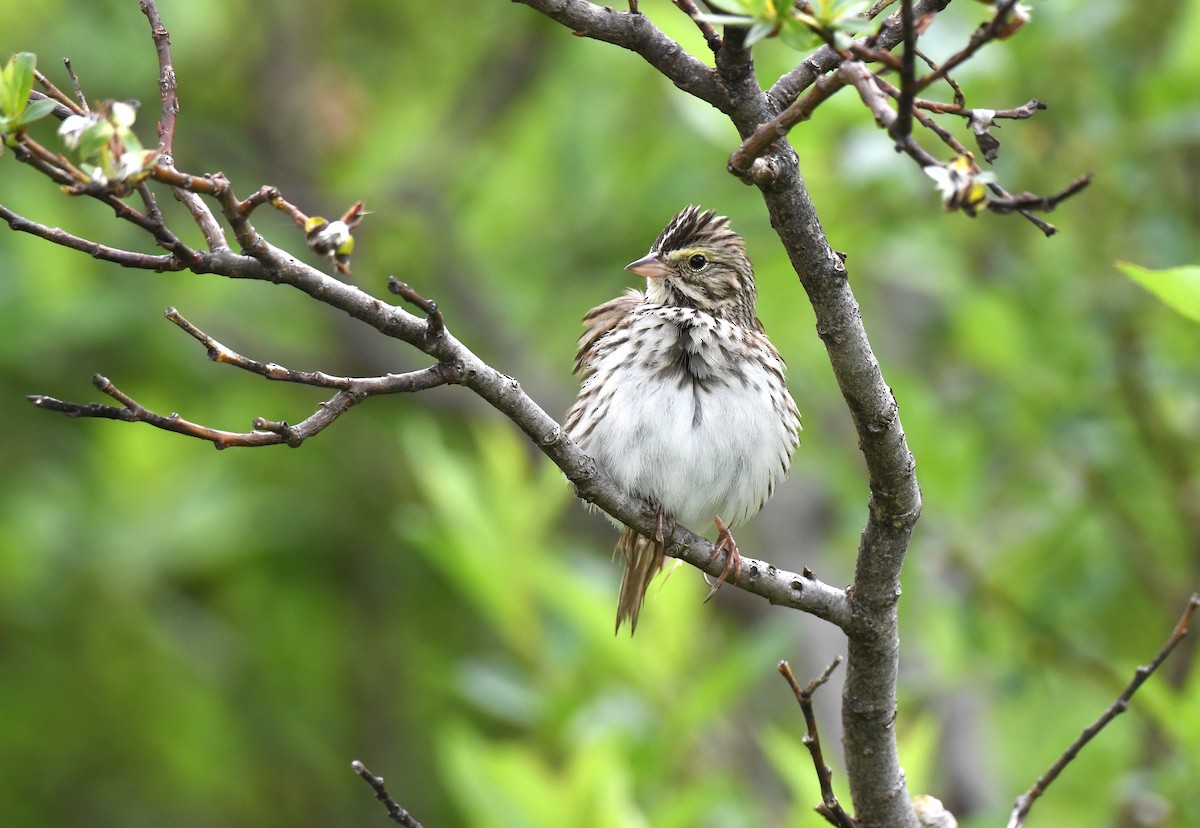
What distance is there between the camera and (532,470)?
309 inches

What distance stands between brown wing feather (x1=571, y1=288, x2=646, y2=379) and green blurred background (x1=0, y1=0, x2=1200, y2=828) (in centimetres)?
86

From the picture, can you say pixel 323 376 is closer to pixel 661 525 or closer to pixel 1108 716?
pixel 661 525

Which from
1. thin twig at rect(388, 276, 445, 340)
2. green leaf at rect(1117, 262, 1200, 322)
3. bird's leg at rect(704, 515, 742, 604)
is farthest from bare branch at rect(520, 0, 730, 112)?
bird's leg at rect(704, 515, 742, 604)

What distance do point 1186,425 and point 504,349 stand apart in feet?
10.9

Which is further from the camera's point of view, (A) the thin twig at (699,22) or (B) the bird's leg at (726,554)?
(B) the bird's leg at (726,554)

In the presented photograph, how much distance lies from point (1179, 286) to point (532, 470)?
534 centimetres

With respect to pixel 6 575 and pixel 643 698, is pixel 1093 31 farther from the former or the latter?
pixel 6 575

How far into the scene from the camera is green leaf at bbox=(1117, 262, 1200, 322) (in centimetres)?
263

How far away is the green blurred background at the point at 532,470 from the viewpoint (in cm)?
525

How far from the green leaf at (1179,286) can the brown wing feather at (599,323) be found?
193 centimetres

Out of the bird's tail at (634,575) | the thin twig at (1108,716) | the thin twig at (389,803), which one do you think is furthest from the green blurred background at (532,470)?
the thin twig at (389,803)

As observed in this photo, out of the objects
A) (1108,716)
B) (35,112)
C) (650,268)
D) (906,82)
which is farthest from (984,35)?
(650,268)

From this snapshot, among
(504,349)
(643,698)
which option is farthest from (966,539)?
(504,349)

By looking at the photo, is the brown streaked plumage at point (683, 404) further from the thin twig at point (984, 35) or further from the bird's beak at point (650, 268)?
the thin twig at point (984, 35)
